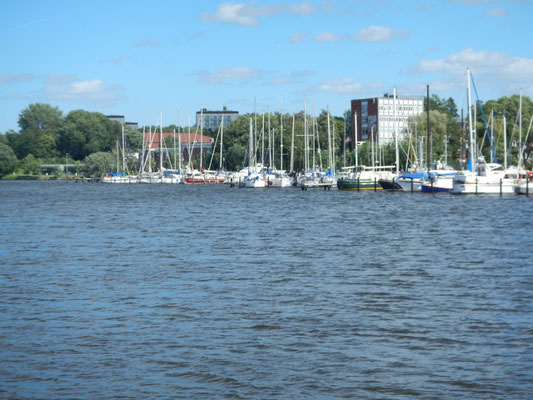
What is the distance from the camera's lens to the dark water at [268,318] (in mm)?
14055

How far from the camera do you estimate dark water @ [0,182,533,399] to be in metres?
14.1

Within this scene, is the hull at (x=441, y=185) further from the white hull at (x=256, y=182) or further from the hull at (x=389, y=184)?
the white hull at (x=256, y=182)

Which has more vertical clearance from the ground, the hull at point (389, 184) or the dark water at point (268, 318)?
the hull at point (389, 184)

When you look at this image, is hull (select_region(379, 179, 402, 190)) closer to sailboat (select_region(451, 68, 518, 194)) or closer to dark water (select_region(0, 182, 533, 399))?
sailboat (select_region(451, 68, 518, 194))

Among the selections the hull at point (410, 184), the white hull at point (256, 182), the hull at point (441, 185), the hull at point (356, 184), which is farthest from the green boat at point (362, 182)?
the white hull at point (256, 182)

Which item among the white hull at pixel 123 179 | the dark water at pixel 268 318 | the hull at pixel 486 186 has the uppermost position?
the white hull at pixel 123 179

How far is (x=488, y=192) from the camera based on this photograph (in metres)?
89.9

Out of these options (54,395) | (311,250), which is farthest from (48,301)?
(311,250)

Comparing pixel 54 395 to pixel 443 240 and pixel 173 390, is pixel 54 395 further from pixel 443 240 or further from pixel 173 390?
pixel 443 240

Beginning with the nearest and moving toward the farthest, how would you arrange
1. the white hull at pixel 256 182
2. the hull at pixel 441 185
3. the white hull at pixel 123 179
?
1. the hull at pixel 441 185
2. the white hull at pixel 256 182
3. the white hull at pixel 123 179

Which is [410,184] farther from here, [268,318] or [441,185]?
[268,318]

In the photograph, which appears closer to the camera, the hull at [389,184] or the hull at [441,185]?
the hull at [441,185]

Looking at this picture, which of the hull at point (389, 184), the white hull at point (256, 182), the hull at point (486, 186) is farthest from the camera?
the white hull at point (256, 182)

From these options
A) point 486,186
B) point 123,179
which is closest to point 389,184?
point 486,186
